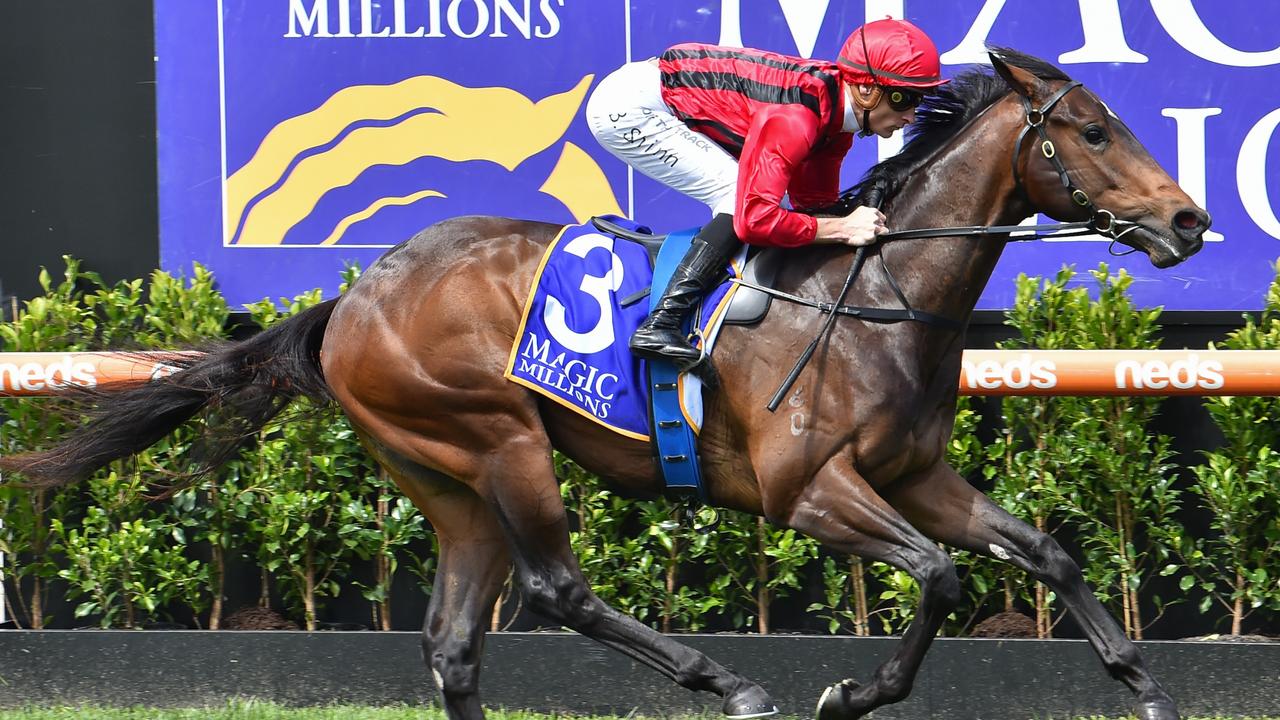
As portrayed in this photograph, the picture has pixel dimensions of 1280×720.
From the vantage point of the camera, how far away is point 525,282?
4066mm

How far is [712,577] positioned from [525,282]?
170cm

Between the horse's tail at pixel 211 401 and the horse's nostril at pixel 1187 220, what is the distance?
7.84ft

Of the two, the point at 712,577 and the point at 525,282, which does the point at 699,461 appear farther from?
the point at 712,577

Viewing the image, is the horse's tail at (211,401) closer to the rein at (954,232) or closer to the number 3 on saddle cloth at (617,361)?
the number 3 on saddle cloth at (617,361)

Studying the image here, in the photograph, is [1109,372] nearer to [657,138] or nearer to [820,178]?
[820,178]

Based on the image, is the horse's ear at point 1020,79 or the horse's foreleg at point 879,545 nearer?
the horse's foreleg at point 879,545

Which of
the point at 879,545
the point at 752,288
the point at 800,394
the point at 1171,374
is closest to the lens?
the point at 879,545

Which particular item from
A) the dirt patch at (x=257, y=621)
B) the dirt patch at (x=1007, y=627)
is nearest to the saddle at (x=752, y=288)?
the dirt patch at (x=1007, y=627)

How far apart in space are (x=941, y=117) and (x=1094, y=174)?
18.7 inches

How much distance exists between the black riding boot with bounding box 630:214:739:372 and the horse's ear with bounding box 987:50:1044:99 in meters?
0.81

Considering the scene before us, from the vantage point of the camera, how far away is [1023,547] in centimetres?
383

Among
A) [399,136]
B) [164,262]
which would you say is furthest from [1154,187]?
[164,262]

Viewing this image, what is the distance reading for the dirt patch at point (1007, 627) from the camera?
5074mm

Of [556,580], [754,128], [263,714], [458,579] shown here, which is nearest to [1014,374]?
[754,128]
